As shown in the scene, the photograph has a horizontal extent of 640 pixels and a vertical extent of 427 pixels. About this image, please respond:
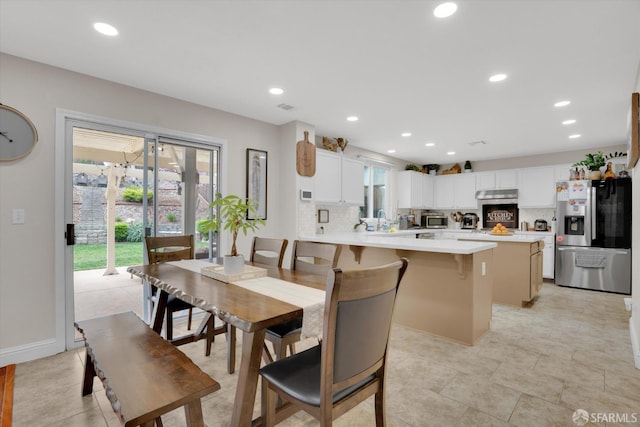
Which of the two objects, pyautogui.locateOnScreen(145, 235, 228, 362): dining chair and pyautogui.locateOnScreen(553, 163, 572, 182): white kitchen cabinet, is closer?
pyautogui.locateOnScreen(145, 235, 228, 362): dining chair

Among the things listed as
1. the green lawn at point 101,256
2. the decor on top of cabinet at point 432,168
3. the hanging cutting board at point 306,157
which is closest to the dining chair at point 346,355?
the hanging cutting board at point 306,157

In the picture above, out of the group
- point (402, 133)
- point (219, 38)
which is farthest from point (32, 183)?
point (402, 133)

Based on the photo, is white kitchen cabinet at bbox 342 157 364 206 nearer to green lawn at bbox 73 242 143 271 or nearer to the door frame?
the door frame

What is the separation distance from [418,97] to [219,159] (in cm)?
240

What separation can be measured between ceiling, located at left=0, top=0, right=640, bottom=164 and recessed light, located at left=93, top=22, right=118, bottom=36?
51 mm

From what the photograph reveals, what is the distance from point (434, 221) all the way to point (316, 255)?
5756mm

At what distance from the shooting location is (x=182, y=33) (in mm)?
2184

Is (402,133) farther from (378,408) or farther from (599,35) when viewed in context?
(378,408)

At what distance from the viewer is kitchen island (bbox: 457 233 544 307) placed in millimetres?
3857

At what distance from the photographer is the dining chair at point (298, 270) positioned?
1.80 meters

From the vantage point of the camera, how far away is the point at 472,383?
218 centimetres

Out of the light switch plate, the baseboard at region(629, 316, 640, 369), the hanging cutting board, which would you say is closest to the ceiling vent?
the hanging cutting board

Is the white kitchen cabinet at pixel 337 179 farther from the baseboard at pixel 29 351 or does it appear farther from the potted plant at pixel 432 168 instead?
the baseboard at pixel 29 351

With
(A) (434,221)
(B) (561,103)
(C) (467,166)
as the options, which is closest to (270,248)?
(B) (561,103)
